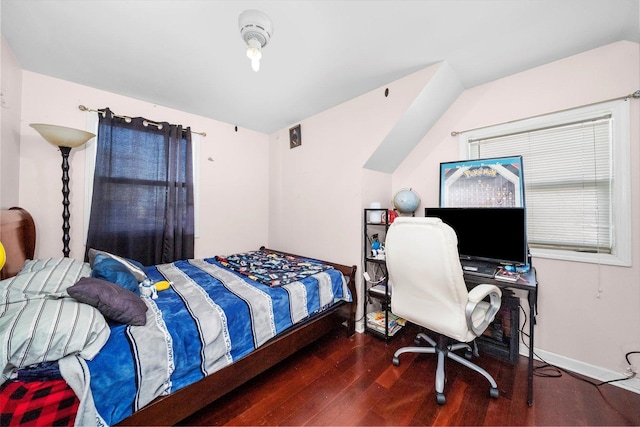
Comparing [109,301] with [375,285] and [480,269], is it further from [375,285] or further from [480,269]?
[480,269]

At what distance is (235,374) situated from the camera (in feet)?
4.62

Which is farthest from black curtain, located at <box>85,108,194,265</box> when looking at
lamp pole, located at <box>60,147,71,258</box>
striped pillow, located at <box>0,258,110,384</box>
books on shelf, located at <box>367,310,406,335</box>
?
books on shelf, located at <box>367,310,406,335</box>

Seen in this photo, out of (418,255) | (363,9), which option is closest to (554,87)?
(363,9)

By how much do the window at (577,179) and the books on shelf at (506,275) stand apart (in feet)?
1.65

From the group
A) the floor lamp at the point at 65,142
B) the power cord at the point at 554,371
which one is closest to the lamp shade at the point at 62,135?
the floor lamp at the point at 65,142

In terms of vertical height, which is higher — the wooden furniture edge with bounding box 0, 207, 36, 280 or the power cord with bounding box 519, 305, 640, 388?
the wooden furniture edge with bounding box 0, 207, 36, 280

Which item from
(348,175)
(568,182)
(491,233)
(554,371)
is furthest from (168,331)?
(568,182)

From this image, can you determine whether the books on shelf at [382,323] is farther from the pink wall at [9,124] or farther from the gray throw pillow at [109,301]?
the pink wall at [9,124]

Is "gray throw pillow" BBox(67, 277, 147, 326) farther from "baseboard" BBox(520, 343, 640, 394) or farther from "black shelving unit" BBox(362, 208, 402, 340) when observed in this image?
A: "baseboard" BBox(520, 343, 640, 394)

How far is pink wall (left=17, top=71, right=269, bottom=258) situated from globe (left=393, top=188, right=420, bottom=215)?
2.10 metres

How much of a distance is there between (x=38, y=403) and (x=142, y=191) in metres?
2.05

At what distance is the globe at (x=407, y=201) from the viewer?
2.34 m

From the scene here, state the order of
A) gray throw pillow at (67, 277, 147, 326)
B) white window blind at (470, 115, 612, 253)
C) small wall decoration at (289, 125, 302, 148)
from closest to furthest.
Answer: gray throw pillow at (67, 277, 147, 326)
white window blind at (470, 115, 612, 253)
small wall decoration at (289, 125, 302, 148)

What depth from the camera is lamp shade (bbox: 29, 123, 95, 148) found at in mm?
1735
